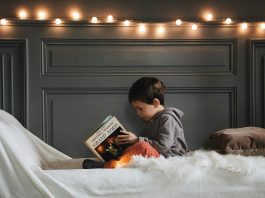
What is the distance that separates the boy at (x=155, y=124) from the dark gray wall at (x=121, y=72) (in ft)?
1.23

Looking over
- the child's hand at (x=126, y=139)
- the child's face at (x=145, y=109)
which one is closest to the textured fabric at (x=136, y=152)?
the child's hand at (x=126, y=139)

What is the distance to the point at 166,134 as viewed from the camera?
Answer: 1538 mm

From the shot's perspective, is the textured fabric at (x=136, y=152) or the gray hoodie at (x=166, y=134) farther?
the gray hoodie at (x=166, y=134)

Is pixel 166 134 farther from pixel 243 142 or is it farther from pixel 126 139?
pixel 243 142

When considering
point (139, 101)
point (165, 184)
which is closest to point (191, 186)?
point (165, 184)

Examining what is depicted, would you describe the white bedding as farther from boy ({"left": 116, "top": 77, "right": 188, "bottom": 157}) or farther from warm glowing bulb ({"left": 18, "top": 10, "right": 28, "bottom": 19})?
warm glowing bulb ({"left": 18, "top": 10, "right": 28, "bottom": 19})

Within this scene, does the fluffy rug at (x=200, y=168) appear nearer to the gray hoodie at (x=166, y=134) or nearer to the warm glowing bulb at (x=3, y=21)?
the gray hoodie at (x=166, y=134)

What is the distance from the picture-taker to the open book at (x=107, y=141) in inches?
58.9

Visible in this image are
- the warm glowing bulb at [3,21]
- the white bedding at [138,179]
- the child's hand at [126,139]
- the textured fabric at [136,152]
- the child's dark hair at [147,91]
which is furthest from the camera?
the warm glowing bulb at [3,21]

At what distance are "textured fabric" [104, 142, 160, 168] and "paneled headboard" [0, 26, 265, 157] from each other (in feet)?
2.07

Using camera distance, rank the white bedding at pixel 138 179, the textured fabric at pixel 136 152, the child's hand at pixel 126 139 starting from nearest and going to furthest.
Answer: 1. the white bedding at pixel 138 179
2. the textured fabric at pixel 136 152
3. the child's hand at pixel 126 139

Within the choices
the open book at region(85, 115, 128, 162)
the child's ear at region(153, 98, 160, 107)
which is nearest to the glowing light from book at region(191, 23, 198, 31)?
the child's ear at region(153, 98, 160, 107)

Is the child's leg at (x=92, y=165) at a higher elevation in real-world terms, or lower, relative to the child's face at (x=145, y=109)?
lower

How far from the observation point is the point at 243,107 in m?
2.08
